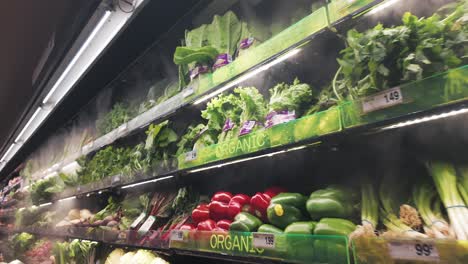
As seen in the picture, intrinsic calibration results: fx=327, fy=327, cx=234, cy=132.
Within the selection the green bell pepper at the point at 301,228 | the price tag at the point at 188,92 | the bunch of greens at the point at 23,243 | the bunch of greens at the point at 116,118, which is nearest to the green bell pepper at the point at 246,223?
the green bell pepper at the point at 301,228

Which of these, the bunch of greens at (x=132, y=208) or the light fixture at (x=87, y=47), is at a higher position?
the light fixture at (x=87, y=47)

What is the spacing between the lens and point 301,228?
1252mm

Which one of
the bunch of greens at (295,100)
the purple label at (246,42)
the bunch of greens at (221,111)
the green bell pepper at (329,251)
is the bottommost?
the green bell pepper at (329,251)

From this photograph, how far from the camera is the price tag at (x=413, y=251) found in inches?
30.8

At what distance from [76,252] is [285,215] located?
2.96 metres

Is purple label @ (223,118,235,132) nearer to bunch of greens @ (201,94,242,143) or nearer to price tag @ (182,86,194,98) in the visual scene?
bunch of greens @ (201,94,242,143)

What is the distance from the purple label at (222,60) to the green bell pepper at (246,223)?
2.82 feet

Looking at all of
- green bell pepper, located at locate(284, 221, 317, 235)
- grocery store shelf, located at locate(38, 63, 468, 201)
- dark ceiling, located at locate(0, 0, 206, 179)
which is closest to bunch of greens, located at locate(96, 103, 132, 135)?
dark ceiling, located at locate(0, 0, 206, 179)

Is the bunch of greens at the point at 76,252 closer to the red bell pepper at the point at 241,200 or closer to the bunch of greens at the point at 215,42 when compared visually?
the red bell pepper at the point at 241,200

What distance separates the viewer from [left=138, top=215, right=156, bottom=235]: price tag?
7.45ft

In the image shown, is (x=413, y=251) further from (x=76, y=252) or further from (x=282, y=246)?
(x=76, y=252)

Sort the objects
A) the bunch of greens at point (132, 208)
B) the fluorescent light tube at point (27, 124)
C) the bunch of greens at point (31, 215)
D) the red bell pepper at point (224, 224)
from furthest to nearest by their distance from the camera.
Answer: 1. the bunch of greens at point (31, 215)
2. the fluorescent light tube at point (27, 124)
3. the bunch of greens at point (132, 208)
4. the red bell pepper at point (224, 224)

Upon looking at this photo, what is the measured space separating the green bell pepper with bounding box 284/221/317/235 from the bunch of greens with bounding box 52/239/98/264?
260 centimetres

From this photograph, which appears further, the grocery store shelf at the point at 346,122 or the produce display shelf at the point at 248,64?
the produce display shelf at the point at 248,64
